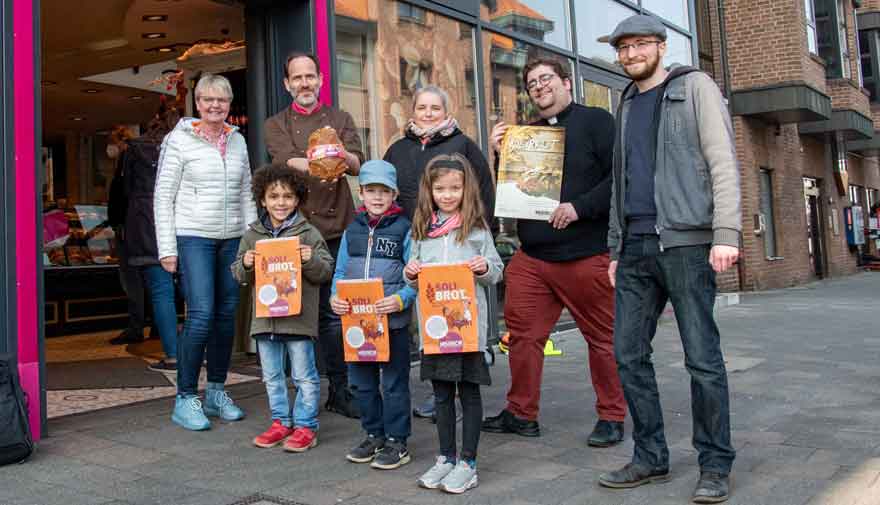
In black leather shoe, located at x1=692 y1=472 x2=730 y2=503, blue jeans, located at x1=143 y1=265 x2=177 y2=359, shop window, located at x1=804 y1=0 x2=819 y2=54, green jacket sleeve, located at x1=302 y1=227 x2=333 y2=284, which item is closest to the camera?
black leather shoe, located at x1=692 y1=472 x2=730 y2=503

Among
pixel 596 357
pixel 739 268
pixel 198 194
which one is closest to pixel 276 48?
pixel 198 194

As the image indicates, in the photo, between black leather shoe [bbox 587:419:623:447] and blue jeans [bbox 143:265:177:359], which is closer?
black leather shoe [bbox 587:419:623:447]

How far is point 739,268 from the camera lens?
15.2 m

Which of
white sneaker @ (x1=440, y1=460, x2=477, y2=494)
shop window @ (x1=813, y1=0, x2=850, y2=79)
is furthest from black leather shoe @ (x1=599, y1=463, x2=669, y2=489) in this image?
shop window @ (x1=813, y1=0, x2=850, y2=79)

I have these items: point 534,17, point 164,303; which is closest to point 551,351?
point 164,303

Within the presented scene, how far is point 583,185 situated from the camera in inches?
163

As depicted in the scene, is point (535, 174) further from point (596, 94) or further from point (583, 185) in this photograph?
point (596, 94)

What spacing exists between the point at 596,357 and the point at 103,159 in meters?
16.2

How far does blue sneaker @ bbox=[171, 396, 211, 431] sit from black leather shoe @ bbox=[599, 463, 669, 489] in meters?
2.23

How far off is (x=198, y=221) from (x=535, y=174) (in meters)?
1.87

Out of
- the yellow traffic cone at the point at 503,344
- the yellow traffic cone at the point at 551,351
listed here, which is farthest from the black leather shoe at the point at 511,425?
the yellow traffic cone at the point at 551,351

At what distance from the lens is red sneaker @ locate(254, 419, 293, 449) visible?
13.2ft

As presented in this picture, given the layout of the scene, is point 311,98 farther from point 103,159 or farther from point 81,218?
point 103,159

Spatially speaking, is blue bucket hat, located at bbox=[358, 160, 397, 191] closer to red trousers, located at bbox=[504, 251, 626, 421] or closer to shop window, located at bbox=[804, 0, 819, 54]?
red trousers, located at bbox=[504, 251, 626, 421]
